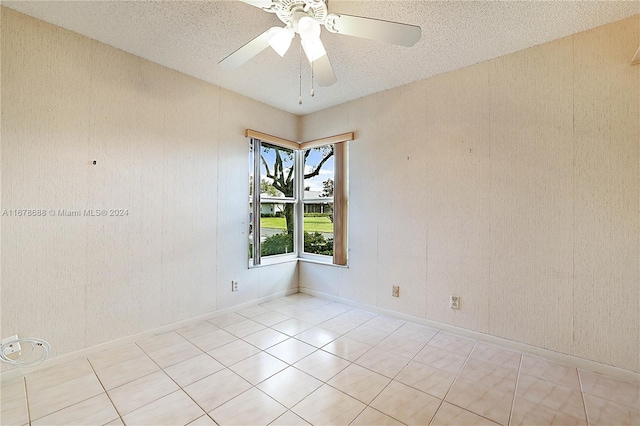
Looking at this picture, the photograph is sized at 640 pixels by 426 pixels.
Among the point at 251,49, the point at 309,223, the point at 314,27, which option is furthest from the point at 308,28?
the point at 309,223

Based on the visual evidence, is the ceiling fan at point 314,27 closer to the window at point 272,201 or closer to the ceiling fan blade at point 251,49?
the ceiling fan blade at point 251,49

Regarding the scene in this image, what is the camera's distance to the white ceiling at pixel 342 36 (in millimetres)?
1911

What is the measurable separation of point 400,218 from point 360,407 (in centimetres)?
193

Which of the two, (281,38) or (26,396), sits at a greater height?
(281,38)

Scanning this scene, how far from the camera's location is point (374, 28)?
153 cm

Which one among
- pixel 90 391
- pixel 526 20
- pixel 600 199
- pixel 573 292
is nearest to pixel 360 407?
pixel 90 391

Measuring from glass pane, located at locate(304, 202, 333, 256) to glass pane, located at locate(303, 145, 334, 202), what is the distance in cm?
13

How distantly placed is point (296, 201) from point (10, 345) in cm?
304

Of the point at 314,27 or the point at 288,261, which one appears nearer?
the point at 314,27

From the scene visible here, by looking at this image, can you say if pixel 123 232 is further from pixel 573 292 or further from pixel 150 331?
pixel 573 292

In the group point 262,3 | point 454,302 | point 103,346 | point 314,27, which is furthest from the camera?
point 454,302

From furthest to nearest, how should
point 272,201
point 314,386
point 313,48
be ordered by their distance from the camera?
point 272,201
point 314,386
point 313,48

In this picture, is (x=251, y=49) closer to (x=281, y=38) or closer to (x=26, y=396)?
(x=281, y=38)

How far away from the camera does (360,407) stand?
171 cm
